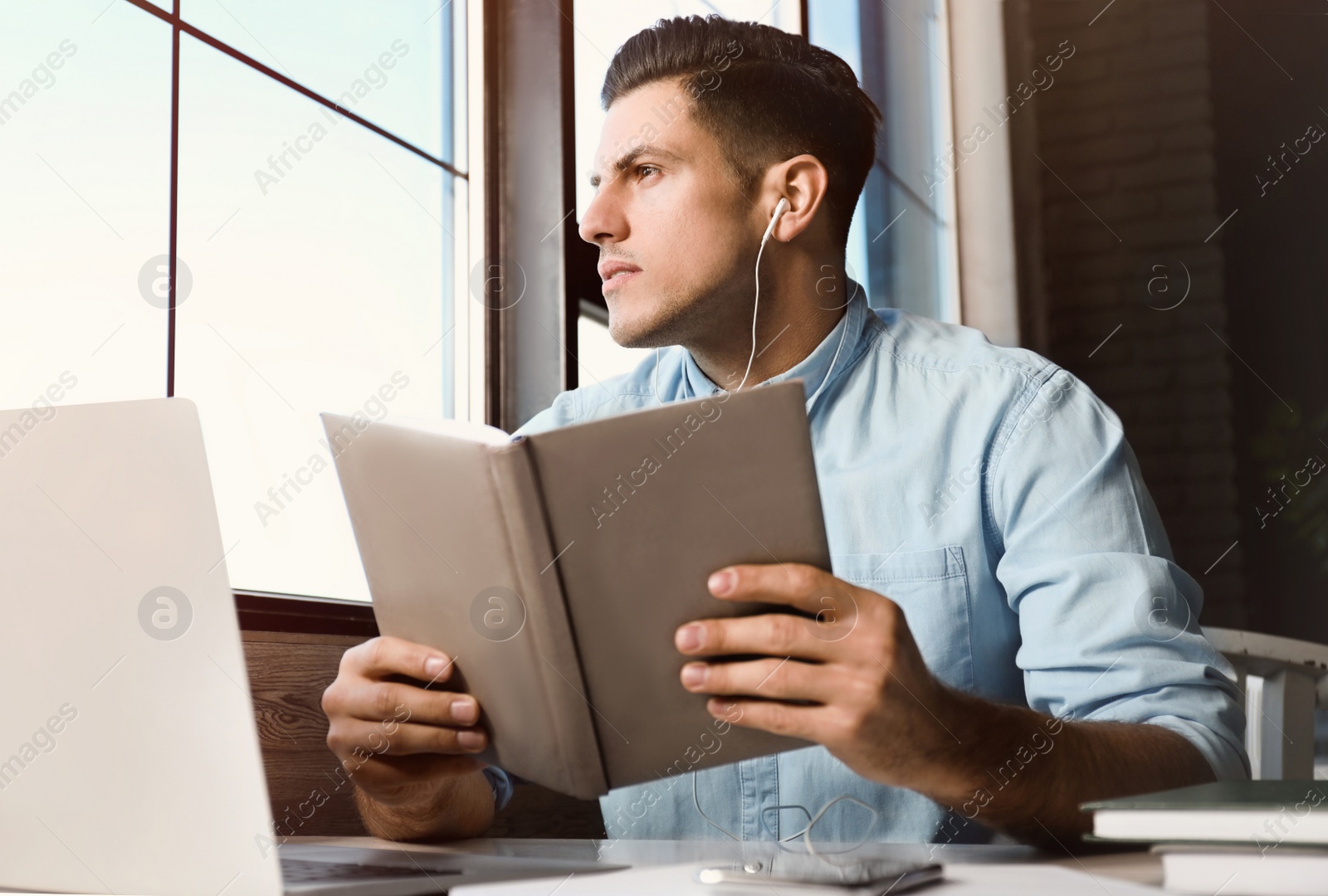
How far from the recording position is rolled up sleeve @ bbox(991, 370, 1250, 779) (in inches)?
34.9

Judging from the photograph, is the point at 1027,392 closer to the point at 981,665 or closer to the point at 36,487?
the point at 981,665

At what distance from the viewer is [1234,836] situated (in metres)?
0.47

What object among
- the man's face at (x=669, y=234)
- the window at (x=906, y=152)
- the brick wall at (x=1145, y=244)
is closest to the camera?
the man's face at (x=669, y=234)

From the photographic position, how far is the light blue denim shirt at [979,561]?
91 centimetres

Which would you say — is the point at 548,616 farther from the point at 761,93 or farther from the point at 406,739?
the point at 761,93

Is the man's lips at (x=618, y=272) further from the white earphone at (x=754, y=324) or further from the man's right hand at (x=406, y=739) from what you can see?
the man's right hand at (x=406, y=739)

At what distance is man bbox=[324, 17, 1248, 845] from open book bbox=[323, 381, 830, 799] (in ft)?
0.09

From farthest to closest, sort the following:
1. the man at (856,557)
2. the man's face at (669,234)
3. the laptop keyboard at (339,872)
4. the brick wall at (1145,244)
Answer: the brick wall at (1145,244), the man's face at (669,234), the man at (856,557), the laptop keyboard at (339,872)

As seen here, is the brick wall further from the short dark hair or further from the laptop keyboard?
the laptop keyboard

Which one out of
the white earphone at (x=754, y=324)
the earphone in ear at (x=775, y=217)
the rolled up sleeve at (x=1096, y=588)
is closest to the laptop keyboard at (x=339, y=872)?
the rolled up sleeve at (x=1096, y=588)

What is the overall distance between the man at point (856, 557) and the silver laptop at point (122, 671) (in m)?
0.26

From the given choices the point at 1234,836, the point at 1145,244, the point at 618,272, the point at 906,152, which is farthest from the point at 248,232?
the point at 1145,244

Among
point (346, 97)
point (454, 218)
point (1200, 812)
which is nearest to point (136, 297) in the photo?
point (346, 97)

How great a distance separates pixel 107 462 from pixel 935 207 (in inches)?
127
